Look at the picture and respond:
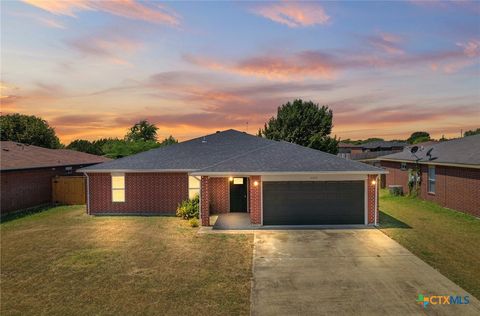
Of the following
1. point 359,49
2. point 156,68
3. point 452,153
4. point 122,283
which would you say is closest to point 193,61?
point 156,68

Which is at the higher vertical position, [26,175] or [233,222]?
[26,175]

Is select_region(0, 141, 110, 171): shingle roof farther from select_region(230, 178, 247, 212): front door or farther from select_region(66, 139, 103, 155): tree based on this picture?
select_region(66, 139, 103, 155): tree

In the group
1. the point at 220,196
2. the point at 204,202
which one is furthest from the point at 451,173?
the point at 204,202

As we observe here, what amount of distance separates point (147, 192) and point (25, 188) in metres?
8.81

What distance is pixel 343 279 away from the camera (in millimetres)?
8328

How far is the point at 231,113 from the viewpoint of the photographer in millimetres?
37750

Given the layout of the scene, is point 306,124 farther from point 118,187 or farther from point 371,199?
point 118,187

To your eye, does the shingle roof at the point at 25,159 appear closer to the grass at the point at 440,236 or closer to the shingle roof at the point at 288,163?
the shingle roof at the point at 288,163

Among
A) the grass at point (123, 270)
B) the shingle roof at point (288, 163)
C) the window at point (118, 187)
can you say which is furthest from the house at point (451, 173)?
the window at point (118, 187)

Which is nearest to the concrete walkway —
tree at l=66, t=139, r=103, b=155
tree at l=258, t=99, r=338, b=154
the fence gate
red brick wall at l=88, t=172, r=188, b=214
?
red brick wall at l=88, t=172, r=188, b=214

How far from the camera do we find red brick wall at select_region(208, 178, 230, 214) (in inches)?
702

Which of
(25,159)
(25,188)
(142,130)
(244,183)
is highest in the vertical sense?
(142,130)

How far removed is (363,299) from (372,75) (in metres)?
19.9

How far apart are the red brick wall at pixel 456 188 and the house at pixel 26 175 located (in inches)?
1065
